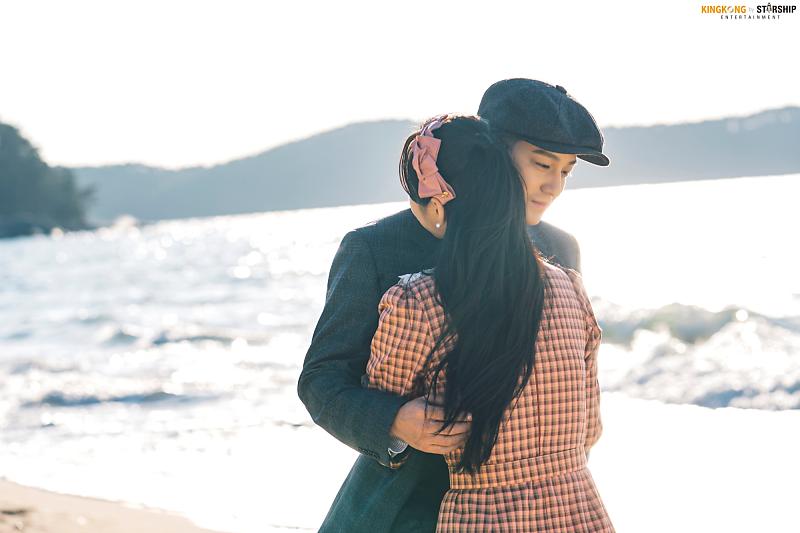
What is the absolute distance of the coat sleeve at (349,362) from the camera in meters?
1.85

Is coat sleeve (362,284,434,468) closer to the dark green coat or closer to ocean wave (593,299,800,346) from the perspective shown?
the dark green coat

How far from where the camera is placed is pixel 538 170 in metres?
1.97

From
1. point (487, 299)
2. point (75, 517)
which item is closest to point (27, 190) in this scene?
point (75, 517)

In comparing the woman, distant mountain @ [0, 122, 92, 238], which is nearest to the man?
the woman

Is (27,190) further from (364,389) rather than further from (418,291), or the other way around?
(418,291)

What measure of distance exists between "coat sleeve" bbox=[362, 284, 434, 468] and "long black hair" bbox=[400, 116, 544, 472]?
0.10 feet

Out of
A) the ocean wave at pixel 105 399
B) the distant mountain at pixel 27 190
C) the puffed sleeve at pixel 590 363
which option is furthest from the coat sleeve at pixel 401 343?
the distant mountain at pixel 27 190

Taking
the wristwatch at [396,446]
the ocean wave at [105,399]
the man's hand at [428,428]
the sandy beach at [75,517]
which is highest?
the man's hand at [428,428]

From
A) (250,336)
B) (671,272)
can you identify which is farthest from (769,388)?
(671,272)

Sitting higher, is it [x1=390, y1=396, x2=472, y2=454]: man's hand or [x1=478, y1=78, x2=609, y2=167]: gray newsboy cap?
[x1=478, y1=78, x2=609, y2=167]: gray newsboy cap

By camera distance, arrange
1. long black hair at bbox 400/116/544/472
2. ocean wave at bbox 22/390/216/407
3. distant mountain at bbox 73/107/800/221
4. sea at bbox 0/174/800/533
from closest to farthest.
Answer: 1. long black hair at bbox 400/116/544/472
2. sea at bbox 0/174/800/533
3. ocean wave at bbox 22/390/216/407
4. distant mountain at bbox 73/107/800/221

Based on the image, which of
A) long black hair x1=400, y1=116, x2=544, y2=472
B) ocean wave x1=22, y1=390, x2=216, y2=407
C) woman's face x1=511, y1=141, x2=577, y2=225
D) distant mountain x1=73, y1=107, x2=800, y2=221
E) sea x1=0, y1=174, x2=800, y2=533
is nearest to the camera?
long black hair x1=400, y1=116, x2=544, y2=472

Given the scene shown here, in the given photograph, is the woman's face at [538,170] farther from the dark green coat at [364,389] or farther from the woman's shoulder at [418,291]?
the woman's shoulder at [418,291]

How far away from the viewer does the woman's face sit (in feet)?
6.44
